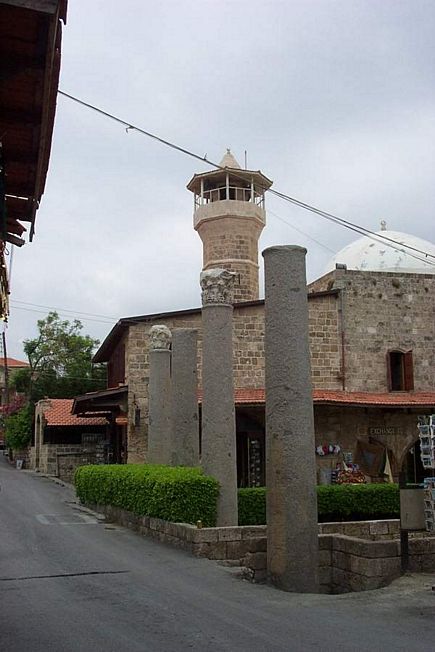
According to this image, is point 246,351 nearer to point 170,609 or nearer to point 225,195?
point 225,195

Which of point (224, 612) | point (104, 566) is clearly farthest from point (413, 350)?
point (224, 612)

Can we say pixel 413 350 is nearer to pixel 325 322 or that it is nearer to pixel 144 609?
pixel 325 322

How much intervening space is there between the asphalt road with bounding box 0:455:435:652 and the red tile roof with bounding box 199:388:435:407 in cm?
869

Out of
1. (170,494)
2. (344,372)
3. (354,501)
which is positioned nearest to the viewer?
(170,494)

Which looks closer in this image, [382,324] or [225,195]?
[382,324]

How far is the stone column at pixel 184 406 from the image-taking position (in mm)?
15305

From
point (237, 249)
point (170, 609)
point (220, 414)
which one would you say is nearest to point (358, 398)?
point (220, 414)

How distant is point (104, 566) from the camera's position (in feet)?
30.2

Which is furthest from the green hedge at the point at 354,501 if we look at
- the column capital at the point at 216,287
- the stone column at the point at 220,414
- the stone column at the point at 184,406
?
the column capital at the point at 216,287

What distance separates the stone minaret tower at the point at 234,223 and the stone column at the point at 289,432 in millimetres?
18790

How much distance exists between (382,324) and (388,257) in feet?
17.0

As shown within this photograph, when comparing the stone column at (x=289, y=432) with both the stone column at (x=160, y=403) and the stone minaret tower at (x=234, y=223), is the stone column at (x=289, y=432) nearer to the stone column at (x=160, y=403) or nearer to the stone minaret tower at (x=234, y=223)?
the stone column at (x=160, y=403)

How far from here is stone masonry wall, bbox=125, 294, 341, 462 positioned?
20.4 meters

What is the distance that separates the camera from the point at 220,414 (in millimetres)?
11945
